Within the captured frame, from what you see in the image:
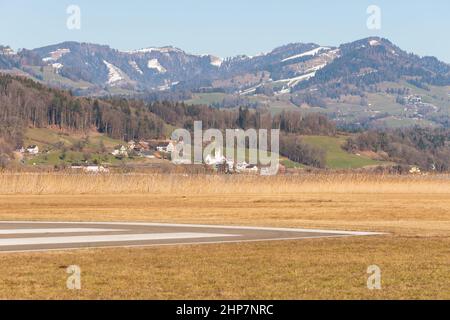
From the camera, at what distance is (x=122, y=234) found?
29281 mm

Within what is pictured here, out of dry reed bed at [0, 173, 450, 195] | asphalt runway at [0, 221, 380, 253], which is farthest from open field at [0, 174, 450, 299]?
dry reed bed at [0, 173, 450, 195]

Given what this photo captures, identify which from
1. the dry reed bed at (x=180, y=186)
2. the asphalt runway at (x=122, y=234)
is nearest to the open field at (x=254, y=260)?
the asphalt runway at (x=122, y=234)

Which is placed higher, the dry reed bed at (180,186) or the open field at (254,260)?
the open field at (254,260)

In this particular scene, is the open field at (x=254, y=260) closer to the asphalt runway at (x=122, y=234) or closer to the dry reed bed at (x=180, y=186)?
the asphalt runway at (x=122, y=234)

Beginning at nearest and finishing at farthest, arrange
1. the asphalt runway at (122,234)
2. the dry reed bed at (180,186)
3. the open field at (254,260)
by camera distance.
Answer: the open field at (254,260)
the asphalt runway at (122,234)
the dry reed bed at (180,186)

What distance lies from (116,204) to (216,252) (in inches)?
1058

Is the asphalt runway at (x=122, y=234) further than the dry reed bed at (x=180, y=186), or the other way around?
the dry reed bed at (x=180, y=186)

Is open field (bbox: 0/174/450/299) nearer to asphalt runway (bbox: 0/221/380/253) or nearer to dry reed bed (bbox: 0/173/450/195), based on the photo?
asphalt runway (bbox: 0/221/380/253)

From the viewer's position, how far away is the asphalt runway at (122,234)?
25.6 metres

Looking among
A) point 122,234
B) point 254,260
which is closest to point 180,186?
point 122,234

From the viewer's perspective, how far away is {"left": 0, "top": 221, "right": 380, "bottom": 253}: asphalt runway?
2561 cm

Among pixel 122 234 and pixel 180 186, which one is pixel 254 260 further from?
pixel 180 186

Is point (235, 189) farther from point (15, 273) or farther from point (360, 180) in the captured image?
point (15, 273)
